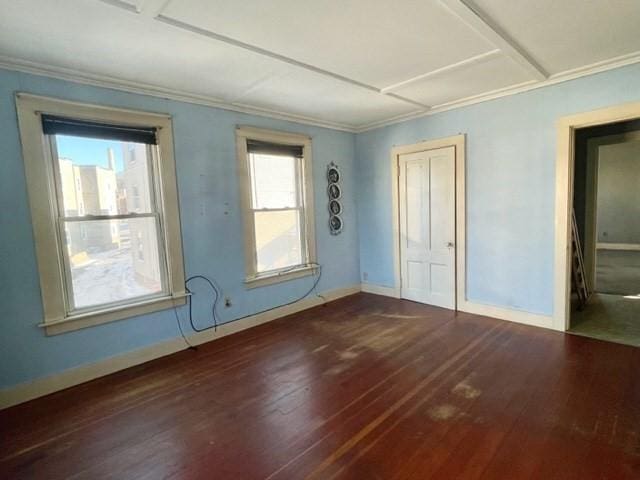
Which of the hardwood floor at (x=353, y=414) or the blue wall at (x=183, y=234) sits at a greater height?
the blue wall at (x=183, y=234)

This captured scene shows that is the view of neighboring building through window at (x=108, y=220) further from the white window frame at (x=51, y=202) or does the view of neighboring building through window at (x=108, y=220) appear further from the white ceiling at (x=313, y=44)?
the white ceiling at (x=313, y=44)

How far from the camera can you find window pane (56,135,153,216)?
2.85 meters

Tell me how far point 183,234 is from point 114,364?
52.7 inches

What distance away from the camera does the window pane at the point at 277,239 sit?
4223 mm

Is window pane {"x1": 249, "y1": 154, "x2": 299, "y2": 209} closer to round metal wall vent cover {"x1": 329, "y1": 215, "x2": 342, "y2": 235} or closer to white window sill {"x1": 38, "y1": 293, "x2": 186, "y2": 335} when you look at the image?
round metal wall vent cover {"x1": 329, "y1": 215, "x2": 342, "y2": 235}

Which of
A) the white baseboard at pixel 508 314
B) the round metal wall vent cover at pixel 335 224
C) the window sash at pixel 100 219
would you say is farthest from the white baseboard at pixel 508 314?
A: the window sash at pixel 100 219

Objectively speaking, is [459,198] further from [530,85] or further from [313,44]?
[313,44]

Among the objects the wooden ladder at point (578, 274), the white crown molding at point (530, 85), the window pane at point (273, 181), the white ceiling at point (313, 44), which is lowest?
the wooden ladder at point (578, 274)

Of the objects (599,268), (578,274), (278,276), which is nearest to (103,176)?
(278,276)

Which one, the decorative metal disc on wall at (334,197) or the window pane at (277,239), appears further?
the decorative metal disc on wall at (334,197)

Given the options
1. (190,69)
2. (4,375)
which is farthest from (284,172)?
(4,375)

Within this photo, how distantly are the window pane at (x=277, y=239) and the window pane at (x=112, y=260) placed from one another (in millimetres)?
1220

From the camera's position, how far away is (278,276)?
435 centimetres

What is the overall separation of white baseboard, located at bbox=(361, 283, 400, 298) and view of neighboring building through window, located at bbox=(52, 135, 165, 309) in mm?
3128
